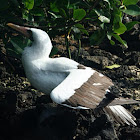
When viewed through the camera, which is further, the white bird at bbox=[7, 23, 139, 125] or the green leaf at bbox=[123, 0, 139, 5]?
the green leaf at bbox=[123, 0, 139, 5]

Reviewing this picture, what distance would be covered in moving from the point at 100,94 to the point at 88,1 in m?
1.15

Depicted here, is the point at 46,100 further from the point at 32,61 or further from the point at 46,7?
the point at 46,7

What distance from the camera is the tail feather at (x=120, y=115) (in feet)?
14.0

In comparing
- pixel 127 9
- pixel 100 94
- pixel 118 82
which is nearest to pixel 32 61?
pixel 100 94

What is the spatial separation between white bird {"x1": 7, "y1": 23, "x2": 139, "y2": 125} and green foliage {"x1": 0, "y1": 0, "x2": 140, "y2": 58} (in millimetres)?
270

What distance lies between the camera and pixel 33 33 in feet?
14.4

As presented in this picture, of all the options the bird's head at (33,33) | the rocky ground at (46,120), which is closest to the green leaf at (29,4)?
the bird's head at (33,33)

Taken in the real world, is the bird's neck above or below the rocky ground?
above

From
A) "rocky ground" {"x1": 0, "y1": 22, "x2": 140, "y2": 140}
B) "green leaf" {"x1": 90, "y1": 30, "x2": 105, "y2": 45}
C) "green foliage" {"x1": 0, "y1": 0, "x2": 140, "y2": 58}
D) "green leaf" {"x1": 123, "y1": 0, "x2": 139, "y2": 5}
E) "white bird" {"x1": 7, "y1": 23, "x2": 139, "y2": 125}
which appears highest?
"green leaf" {"x1": 123, "y1": 0, "x2": 139, "y2": 5}

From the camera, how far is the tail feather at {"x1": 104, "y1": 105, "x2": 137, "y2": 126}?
427 cm

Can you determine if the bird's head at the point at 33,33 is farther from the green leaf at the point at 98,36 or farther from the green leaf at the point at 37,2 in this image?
the green leaf at the point at 98,36

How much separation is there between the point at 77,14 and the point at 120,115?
1198 mm

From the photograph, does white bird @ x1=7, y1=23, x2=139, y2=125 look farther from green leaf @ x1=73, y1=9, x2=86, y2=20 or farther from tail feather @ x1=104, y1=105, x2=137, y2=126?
green leaf @ x1=73, y1=9, x2=86, y2=20

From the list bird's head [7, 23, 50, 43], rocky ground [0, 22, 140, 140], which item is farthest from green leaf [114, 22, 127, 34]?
rocky ground [0, 22, 140, 140]
